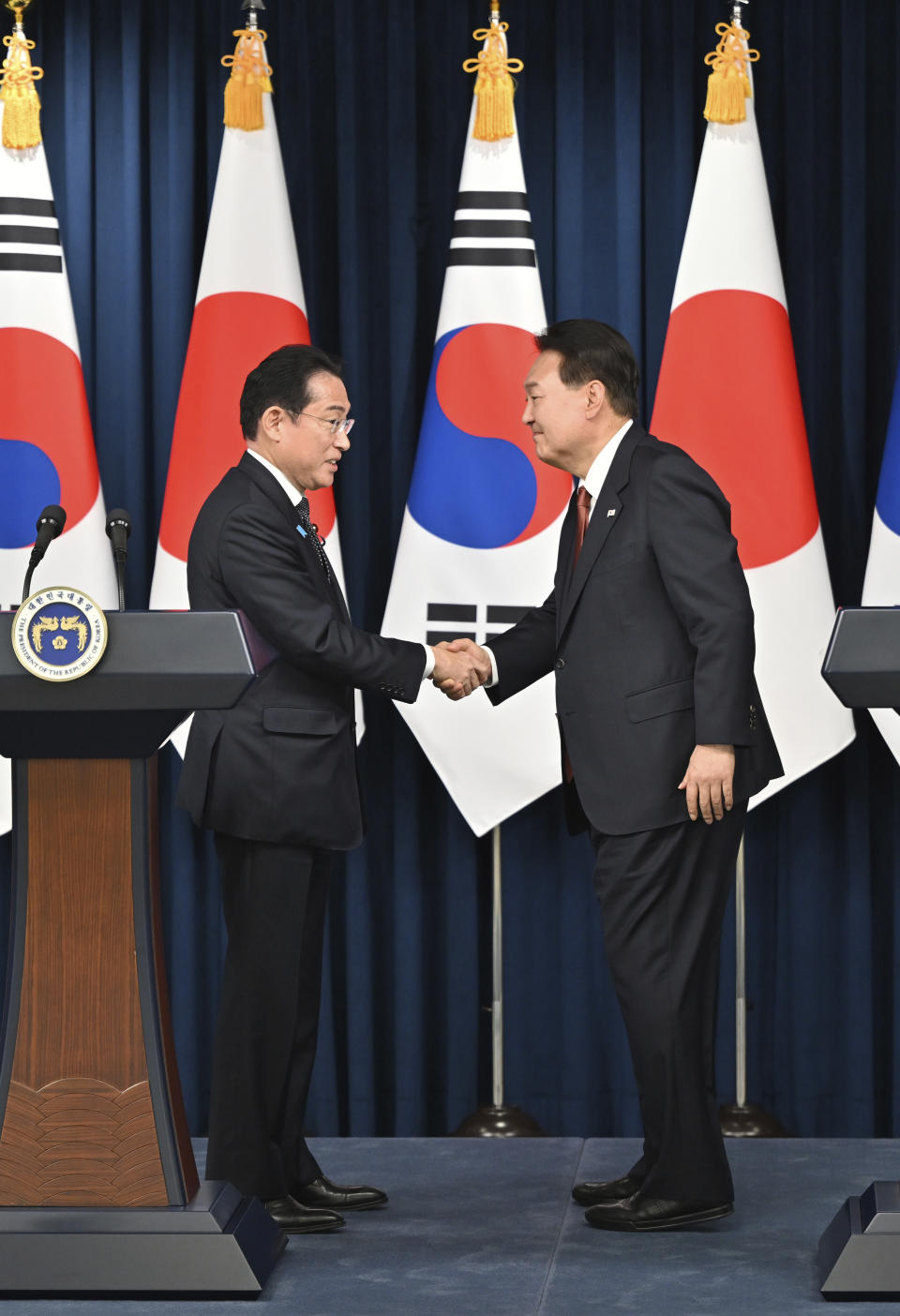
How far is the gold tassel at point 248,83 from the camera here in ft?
11.9

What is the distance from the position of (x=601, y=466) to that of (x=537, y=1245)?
51.6 inches

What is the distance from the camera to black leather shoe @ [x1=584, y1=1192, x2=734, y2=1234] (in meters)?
2.60

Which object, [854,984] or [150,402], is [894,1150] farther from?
[150,402]

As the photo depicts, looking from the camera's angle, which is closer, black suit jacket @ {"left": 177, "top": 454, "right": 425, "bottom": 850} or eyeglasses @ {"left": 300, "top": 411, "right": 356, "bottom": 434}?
black suit jacket @ {"left": 177, "top": 454, "right": 425, "bottom": 850}

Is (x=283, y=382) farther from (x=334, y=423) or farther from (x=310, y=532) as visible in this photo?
(x=310, y=532)

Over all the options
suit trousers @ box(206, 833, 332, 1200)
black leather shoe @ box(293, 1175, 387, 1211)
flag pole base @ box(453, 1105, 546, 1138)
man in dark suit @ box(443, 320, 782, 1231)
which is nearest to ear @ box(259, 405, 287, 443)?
man in dark suit @ box(443, 320, 782, 1231)

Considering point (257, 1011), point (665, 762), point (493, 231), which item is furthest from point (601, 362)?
point (257, 1011)

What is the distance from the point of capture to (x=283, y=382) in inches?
108

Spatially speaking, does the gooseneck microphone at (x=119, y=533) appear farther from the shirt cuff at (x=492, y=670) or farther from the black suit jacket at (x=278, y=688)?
the shirt cuff at (x=492, y=670)

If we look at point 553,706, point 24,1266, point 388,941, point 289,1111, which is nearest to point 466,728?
point 553,706

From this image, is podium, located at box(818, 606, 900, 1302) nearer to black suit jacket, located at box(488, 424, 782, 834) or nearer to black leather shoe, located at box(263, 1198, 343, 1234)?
black suit jacket, located at box(488, 424, 782, 834)

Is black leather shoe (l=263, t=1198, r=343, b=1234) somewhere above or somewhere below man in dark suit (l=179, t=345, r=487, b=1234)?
below

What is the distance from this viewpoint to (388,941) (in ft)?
13.2

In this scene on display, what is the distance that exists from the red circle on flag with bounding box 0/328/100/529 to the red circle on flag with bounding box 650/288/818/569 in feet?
4.41
